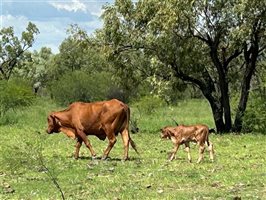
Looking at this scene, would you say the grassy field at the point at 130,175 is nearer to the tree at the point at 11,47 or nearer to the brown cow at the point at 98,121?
the brown cow at the point at 98,121

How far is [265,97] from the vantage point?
30.9 m

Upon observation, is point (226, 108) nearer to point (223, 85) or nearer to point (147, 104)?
point (223, 85)

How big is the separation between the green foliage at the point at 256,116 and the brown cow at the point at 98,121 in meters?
13.3

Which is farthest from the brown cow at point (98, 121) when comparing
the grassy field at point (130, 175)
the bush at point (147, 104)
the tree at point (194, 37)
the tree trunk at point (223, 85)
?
the bush at point (147, 104)

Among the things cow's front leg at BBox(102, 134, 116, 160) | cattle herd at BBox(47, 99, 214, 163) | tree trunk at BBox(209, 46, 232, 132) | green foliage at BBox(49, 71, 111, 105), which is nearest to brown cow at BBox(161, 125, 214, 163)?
cattle herd at BBox(47, 99, 214, 163)

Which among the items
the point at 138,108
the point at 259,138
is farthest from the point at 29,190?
the point at 138,108

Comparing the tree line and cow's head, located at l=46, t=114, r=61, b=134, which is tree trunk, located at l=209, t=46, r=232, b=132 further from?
cow's head, located at l=46, t=114, r=61, b=134

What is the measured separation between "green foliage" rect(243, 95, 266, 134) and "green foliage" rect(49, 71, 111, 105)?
3113cm

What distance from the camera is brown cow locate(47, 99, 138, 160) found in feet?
60.7

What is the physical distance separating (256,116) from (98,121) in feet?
45.4

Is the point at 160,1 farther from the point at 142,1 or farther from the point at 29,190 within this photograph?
the point at 29,190

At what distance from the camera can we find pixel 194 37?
30719mm

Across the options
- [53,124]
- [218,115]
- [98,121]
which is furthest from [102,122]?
[218,115]

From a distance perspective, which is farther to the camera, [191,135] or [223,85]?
[223,85]
